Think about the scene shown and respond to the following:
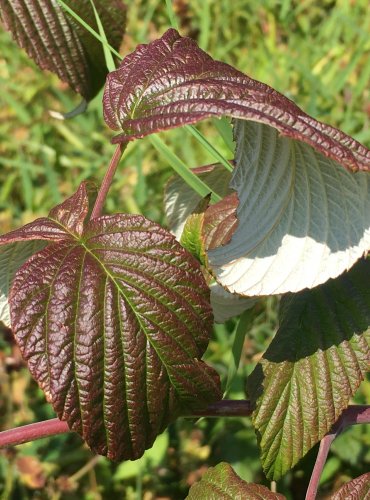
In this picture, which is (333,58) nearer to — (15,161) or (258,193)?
(15,161)

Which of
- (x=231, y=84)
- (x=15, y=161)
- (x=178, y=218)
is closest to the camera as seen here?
(x=231, y=84)

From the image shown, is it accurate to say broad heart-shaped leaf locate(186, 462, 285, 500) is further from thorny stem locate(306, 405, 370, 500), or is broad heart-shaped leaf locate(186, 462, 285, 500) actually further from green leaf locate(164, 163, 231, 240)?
green leaf locate(164, 163, 231, 240)

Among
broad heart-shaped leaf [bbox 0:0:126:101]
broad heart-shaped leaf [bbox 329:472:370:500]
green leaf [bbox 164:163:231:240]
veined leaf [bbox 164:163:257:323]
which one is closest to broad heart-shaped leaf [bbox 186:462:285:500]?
broad heart-shaped leaf [bbox 329:472:370:500]

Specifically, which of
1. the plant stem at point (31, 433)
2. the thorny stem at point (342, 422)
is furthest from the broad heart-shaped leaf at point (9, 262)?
the thorny stem at point (342, 422)

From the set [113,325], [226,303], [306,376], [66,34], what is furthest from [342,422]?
[66,34]

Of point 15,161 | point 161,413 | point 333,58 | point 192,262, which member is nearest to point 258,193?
point 192,262

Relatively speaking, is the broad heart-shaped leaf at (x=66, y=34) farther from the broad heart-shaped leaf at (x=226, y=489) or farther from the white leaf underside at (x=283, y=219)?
the broad heart-shaped leaf at (x=226, y=489)
